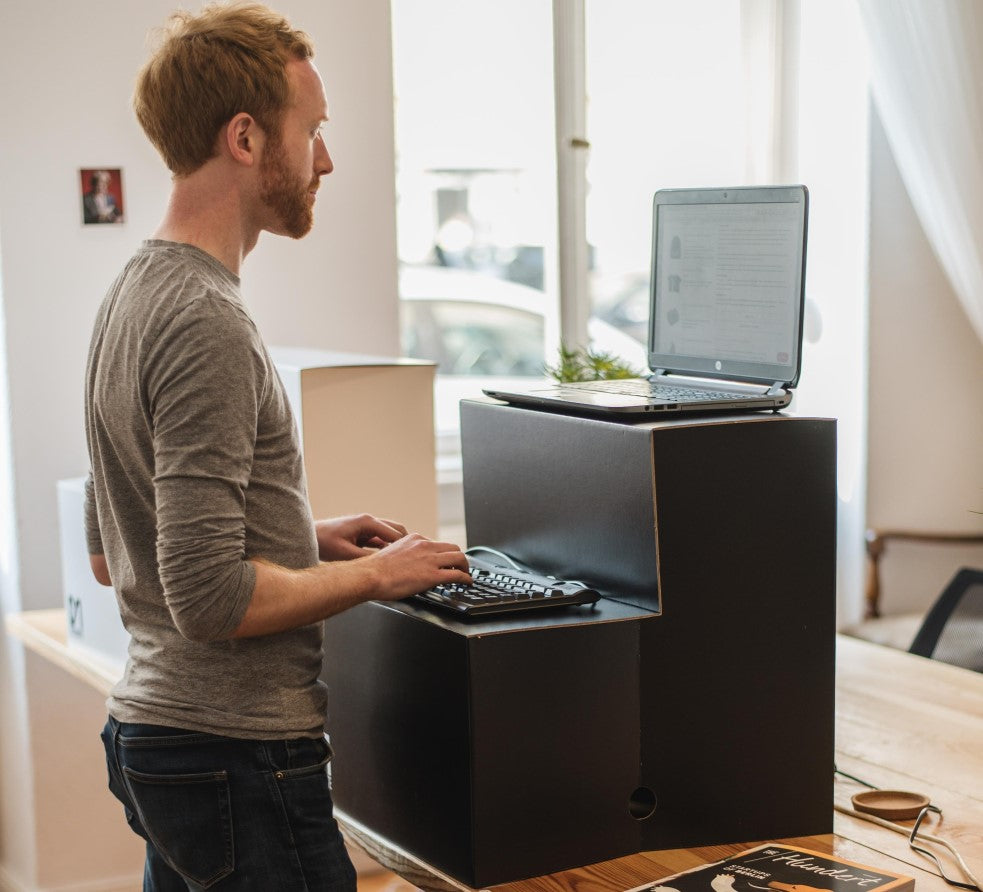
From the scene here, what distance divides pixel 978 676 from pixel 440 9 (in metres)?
2.18

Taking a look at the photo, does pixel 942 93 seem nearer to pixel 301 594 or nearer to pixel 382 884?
pixel 382 884

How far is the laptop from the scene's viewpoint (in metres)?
1.39

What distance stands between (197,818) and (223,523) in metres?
0.31

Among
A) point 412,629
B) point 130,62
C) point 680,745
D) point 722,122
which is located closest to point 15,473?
point 130,62

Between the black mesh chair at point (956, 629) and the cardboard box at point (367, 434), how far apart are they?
1042 mm

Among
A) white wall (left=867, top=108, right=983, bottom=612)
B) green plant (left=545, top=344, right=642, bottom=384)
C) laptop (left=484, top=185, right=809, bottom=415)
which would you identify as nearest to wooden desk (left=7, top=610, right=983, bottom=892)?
laptop (left=484, top=185, right=809, bottom=415)

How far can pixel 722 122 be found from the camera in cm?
372

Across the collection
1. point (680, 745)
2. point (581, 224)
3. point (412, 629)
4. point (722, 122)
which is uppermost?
point (722, 122)

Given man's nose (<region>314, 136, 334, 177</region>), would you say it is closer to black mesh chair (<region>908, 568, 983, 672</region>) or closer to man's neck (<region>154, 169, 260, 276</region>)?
man's neck (<region>154, 169, 260, 276</region>)

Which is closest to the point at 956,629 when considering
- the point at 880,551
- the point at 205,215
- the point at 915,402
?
the point at 880,551

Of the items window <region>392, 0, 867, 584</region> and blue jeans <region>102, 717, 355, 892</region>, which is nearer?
blue jeans <region>102, 717, 355, 892</region>

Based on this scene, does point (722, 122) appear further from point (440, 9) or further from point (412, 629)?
point (412, 629)

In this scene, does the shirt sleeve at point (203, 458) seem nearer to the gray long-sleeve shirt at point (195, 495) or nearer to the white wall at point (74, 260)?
the gray long-sleeve shirt at point (195, 495)

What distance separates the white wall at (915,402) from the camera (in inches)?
146
